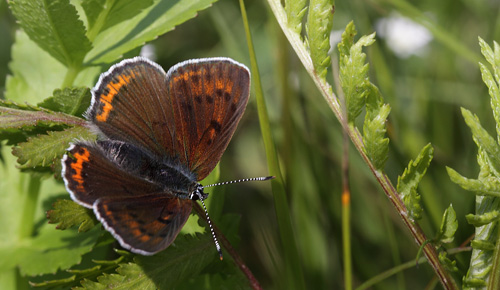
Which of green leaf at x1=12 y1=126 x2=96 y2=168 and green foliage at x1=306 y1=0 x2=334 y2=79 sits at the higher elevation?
green foliage at x1=306 y1=0 x2=334 y2=79

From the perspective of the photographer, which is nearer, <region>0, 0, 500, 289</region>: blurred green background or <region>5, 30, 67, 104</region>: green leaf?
<region>5, 30, 67, 104</region>: green leaf

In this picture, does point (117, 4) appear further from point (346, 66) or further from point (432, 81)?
point (432, 81)

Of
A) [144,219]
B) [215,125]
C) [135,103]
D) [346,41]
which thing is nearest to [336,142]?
[215,125]

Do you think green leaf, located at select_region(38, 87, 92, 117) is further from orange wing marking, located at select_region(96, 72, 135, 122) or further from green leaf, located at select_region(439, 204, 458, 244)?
green leaf, located at select_region(439, 204, 458, 244)

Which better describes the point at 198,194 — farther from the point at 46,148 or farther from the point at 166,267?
the point at 46,148

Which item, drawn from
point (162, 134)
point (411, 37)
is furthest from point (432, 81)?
point (162, 134)

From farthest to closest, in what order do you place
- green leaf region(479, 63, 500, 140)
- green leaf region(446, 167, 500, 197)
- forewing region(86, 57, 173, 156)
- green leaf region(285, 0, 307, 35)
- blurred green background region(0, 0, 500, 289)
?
blurred green background region(0, 0, 500, 289)
forewing region(86, 57, 173, 156)
green leaf region(285, 0, 307, 35)
green leaf region(479, 63, 500, 140)
green leaf region(446, 167, 500, 197)

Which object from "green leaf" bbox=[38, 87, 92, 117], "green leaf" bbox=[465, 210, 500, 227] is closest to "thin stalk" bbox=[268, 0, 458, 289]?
"green leaf" bbox=[465, 210, 500, 227]
